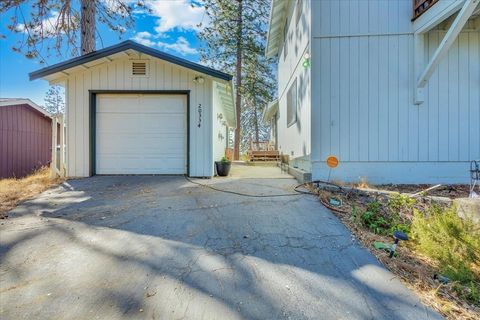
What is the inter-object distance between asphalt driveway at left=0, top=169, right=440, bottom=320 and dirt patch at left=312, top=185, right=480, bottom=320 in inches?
6.0

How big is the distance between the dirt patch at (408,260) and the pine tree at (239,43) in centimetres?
1256

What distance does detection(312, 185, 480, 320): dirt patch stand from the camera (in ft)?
7.60

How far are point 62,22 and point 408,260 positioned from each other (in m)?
8.55

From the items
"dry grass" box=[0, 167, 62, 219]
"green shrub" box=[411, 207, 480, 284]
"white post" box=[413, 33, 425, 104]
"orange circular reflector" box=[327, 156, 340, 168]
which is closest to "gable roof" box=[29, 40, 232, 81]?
"dry grass" box=[0, 167, 62, 219]

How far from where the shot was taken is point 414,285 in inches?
101

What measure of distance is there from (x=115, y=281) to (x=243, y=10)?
691 inches

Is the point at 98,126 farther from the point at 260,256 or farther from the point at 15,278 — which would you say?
the point at 260,256

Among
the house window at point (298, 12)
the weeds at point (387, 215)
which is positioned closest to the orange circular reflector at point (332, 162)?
the weeds at point (387, 215)

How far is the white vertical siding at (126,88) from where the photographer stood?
7246mm

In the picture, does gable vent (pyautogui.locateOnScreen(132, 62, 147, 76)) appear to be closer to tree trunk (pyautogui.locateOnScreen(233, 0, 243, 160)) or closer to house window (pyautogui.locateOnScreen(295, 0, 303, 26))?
house window (pyautogui.locateOnScreen(295, 0, 303, 26))

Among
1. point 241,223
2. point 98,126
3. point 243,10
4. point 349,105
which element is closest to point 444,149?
point 349,105

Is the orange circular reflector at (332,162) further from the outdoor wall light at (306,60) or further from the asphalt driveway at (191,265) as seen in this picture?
the outdoor wall light at (306,60)

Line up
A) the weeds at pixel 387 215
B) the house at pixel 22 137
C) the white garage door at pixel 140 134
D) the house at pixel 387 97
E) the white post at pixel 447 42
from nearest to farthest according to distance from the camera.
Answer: the weeds at pixel 387 215 → the white post at pixel 447 42 → the house at pixel 387 97 → the white garage door at pixel 140 134 → the house at pixel 22 137

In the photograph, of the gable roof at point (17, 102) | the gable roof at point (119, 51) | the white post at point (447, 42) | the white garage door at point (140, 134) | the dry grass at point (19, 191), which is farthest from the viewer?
the gable roof at point (17, 102)
